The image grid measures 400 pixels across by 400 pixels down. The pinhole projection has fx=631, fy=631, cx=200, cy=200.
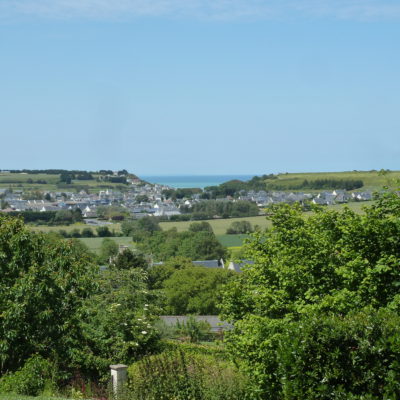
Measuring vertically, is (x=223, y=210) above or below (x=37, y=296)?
below

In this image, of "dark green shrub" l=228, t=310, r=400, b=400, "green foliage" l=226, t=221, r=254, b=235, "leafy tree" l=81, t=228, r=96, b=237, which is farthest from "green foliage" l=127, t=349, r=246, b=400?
"green foliage" l=226, t=221, r=254, b=235

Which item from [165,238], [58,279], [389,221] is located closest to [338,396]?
[389,221]

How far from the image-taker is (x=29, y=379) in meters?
17.2

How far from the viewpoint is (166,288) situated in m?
58.1

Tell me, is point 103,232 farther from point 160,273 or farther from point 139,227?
point 160,273

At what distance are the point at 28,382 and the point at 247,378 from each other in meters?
6.03

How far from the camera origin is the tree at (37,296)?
62.5 ft

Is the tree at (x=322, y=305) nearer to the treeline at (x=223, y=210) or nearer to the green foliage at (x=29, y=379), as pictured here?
the green foliage at (x=29, y=379)

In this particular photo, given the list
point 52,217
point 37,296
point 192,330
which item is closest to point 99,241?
point 52,217

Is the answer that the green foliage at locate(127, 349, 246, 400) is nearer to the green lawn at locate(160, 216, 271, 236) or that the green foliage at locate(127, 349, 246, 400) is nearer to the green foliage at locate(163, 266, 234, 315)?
the green foliage at locate(163, 266, 234, 315)

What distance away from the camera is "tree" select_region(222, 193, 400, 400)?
10109 mm

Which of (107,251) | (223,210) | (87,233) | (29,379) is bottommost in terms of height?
(87,233)

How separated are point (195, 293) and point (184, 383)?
40.9 m

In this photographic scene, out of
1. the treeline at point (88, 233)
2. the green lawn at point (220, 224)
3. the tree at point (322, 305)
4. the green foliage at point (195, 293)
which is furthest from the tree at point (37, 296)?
the green lawn at point (220, 224)
